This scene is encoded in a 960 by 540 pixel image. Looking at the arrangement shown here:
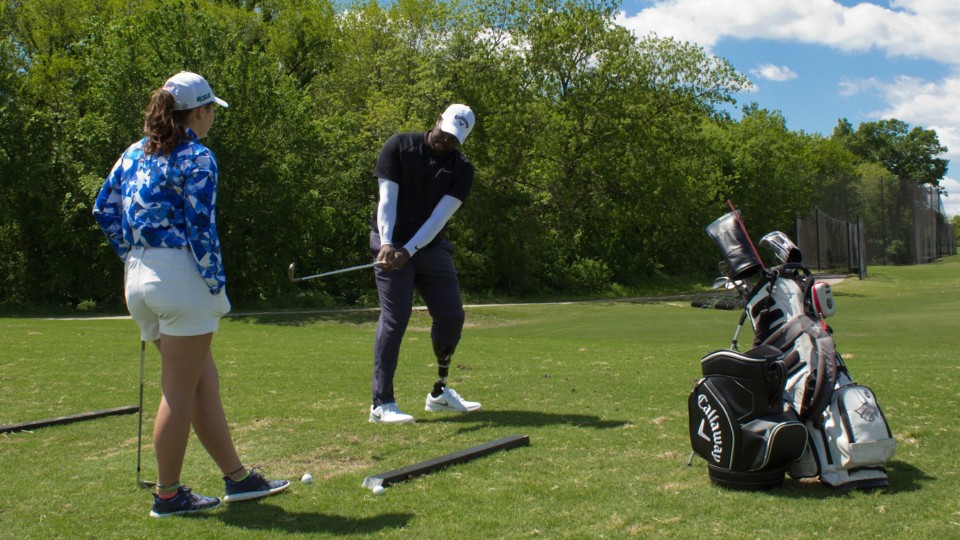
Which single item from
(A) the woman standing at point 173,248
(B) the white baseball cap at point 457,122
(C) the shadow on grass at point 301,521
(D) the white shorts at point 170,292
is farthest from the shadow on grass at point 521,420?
(D) the white shorts at point 170,292

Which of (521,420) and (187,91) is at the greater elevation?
(187,91)

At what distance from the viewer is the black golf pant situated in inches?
262

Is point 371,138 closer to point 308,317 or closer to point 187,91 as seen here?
point 308,317

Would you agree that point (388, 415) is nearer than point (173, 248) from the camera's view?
No

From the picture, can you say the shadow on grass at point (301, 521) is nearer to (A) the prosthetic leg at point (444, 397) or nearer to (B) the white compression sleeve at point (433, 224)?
(B) the white compression sleeve at point (433, 224)

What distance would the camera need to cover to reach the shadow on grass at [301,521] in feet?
13.1

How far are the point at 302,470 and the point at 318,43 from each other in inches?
1712

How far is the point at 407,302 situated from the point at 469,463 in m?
1.93

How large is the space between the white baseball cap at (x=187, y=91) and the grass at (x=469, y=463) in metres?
2.08

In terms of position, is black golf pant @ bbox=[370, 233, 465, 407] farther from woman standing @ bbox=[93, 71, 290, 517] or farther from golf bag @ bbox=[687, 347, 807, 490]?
golf bag @ bbox=[687, 347, 807, 490]

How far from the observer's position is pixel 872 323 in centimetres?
1881

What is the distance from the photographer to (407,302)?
679cm

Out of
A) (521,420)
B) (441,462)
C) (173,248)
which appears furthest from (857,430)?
(173,248)

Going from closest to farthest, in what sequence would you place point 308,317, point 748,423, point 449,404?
point 748,423 < point 449,404 < point 308,317
